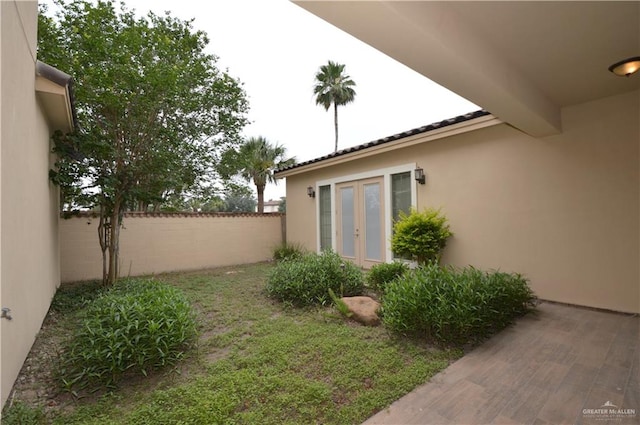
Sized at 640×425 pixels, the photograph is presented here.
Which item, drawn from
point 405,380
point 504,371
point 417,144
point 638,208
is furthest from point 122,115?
point 638,208

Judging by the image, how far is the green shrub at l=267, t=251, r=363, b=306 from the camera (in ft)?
15.9

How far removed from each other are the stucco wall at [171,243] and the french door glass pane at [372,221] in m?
4.22

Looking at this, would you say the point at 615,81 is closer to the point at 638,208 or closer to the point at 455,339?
the point at 638,208

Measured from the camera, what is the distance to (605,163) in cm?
414

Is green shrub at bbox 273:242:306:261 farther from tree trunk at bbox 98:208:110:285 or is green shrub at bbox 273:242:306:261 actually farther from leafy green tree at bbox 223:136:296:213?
leafy green tree at bbox 223:136:296:213

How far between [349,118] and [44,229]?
17.9m

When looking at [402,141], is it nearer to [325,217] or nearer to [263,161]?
[325,217]

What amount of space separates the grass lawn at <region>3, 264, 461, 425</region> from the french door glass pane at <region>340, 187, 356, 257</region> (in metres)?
3.89

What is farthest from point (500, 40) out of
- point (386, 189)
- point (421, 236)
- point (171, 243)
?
point (171, 243)

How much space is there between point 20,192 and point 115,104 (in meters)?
3.50

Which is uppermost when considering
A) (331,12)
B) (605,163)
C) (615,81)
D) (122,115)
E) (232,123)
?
(232,123)

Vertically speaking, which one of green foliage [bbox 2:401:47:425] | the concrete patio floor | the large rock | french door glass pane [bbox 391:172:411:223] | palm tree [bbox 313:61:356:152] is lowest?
the concrete patio floor

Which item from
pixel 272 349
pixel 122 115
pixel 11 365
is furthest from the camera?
pixel 122 115

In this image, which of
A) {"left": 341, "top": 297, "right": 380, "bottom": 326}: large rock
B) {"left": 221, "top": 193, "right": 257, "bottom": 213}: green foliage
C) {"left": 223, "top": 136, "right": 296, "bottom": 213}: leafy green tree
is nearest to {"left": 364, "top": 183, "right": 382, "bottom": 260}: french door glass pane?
{"left": 341, "top": 297, "right": 380, "bottom": 326}: large rock
